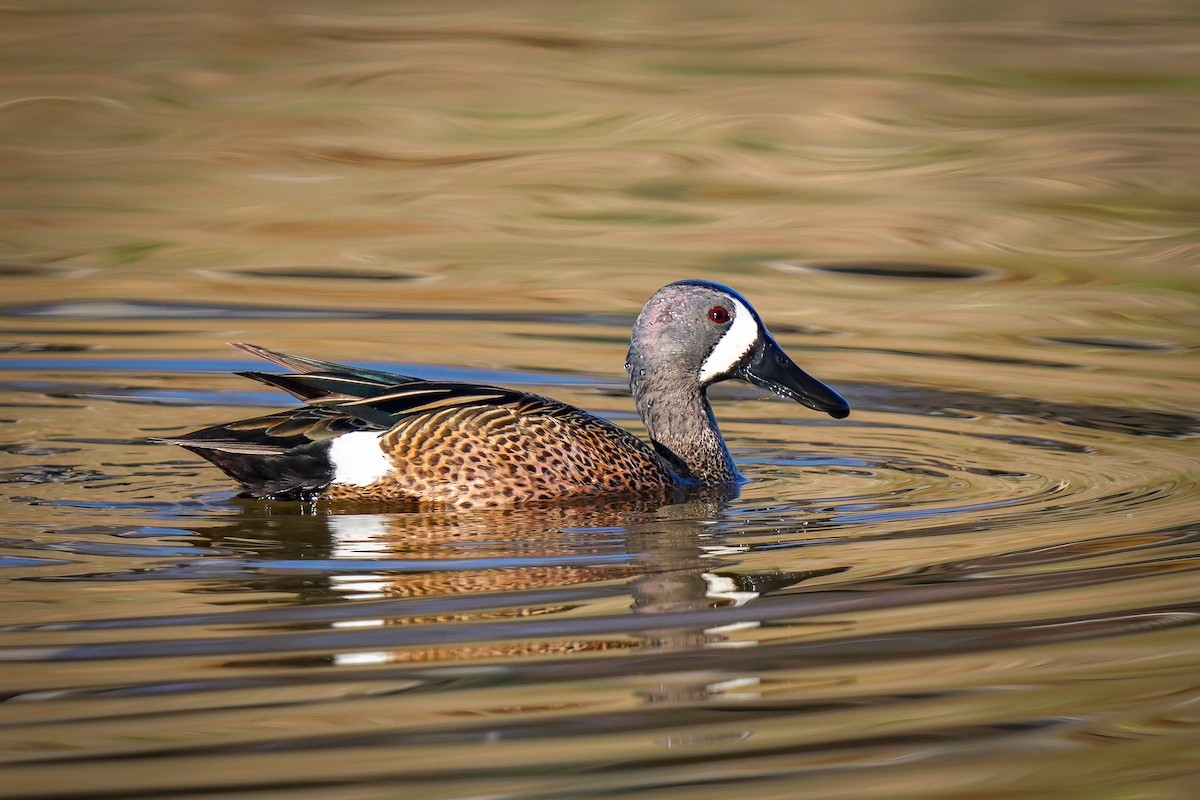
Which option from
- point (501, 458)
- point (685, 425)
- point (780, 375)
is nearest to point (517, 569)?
point (501, 458)

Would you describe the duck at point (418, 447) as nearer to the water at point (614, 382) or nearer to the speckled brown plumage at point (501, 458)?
the speckled brown plumage at point (501, 458)

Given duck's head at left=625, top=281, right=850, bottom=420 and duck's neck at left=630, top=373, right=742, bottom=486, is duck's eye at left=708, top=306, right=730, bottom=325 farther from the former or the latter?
duck's neck at left=630, top=373, right=742, bottom=486

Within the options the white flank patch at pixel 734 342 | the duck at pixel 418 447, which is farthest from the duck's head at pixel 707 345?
the duck at pixel 418 447

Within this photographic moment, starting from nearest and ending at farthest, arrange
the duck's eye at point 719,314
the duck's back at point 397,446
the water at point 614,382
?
the water at point 614,382 < the duck's back at point 397,446 < the duck's eye at point 719,314

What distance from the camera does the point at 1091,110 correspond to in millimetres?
15625

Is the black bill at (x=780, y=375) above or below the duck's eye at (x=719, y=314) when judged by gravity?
below

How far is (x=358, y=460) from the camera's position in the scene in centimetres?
729

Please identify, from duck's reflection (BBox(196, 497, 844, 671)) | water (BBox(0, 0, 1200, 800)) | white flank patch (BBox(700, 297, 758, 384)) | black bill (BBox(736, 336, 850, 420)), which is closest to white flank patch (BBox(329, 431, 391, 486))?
duck's reflection (BBox(196, 497, 844, 671))

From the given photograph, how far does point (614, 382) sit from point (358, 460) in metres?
2.78

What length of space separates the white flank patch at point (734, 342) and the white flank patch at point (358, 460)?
5.35 ft

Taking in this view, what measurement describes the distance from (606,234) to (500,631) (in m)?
7.96

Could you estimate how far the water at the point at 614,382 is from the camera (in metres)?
4.62

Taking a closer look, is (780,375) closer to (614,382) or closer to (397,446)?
(614,382)

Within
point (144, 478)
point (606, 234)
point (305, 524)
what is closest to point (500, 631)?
point (305, 524)
